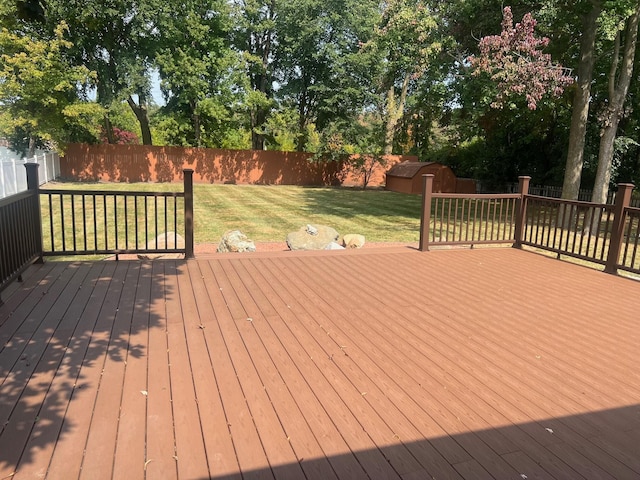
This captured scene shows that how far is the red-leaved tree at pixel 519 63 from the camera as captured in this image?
8.52 meters

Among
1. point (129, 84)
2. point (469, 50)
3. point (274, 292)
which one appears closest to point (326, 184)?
point (129, 84)

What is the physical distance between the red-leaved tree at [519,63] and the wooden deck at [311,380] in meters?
5.64

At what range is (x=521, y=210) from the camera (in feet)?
21.6

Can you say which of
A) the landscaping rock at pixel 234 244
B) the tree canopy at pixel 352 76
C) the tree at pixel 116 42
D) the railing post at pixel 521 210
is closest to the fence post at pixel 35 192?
the landscaping rock at pixel 234 244

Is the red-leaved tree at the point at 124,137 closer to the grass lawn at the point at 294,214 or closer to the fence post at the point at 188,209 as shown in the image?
the grass lawn at the point at 294,214

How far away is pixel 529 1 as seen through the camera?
32.4 feet

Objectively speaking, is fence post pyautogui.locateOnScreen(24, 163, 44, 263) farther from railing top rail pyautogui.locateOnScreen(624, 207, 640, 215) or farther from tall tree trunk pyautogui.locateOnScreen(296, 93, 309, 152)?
tall tree trunk pyautogui.locateOnScreen(296, 93, 309, 152)

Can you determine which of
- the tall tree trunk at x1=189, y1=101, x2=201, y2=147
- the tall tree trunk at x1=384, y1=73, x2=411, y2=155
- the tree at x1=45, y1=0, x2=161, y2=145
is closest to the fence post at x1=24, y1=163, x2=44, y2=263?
the tree at x1=45, y1=0, x2=161, y2=145

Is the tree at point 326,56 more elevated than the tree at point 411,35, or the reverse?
the tree at point 326,56

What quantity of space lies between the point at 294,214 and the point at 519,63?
247 inches

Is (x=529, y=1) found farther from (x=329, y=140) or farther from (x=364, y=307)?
(x=329, y=140)

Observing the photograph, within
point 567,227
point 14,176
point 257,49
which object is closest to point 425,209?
point 567,227

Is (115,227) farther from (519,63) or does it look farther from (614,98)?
(614,98)

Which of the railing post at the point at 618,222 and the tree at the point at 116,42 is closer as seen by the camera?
the railing post at the point at 618,222
